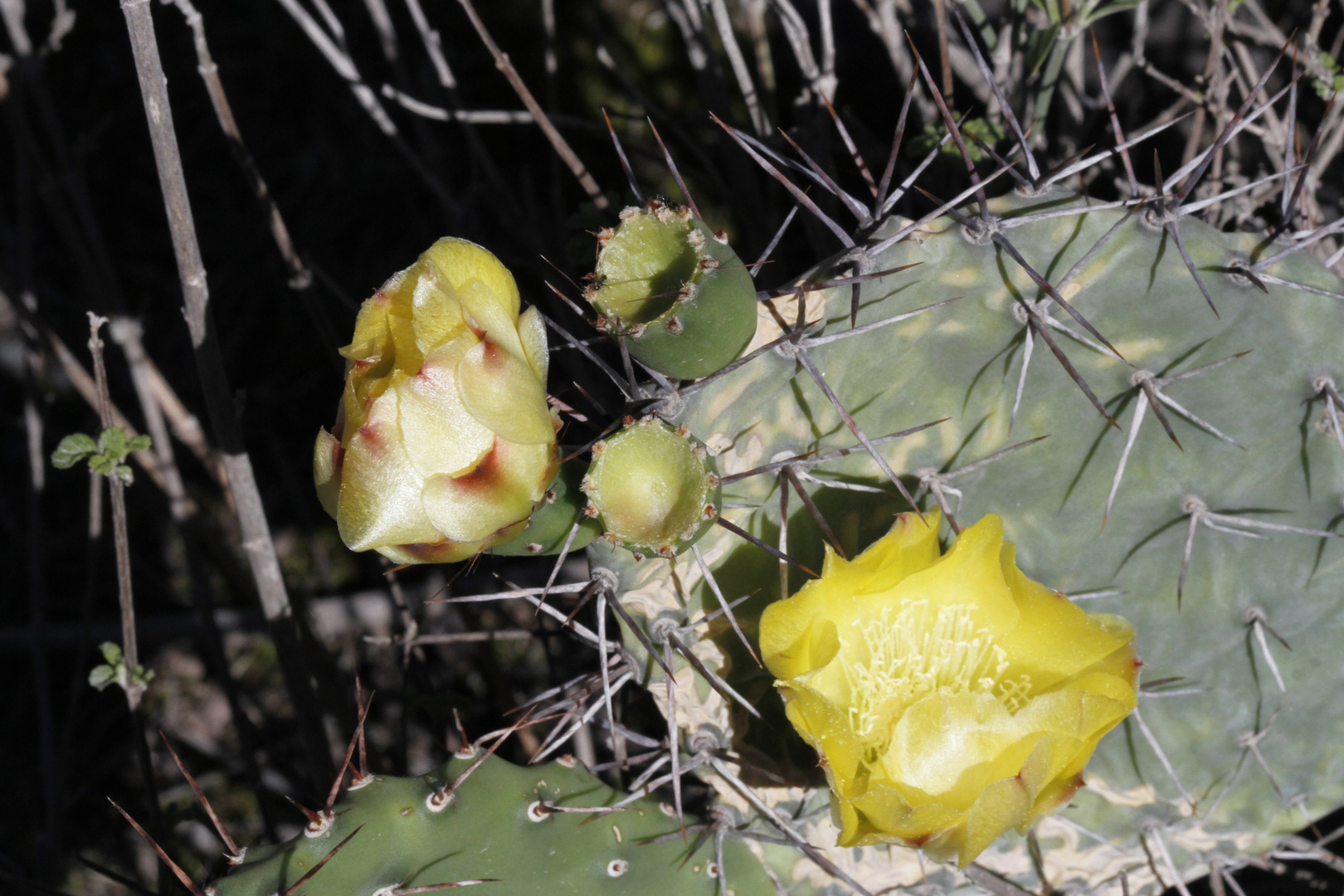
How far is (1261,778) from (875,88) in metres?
1.10

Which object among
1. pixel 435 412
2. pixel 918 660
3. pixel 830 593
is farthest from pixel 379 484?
pixel 918 660

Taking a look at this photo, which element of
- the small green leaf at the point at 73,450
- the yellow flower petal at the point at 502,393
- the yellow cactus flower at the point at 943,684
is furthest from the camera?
the small green leaf at the point at 73,450

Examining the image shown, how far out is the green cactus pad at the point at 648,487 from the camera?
0.71m

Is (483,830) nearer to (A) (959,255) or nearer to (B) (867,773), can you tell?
(B) (867,773)

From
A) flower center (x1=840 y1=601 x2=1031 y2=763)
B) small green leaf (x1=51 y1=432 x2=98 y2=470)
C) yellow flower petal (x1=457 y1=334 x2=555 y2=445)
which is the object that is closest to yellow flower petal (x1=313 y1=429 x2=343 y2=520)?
yellow flower petal (x1=457 y1=334 x2=555 y2=445)

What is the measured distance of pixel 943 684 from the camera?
878mm

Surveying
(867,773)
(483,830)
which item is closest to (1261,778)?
(867,773)

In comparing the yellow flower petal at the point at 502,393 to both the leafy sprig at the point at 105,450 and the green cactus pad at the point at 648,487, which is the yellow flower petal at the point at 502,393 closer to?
the green cactus pad at the point at 648,487

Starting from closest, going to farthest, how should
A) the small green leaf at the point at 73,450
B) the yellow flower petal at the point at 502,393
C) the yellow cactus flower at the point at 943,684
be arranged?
the yellow flower petal at the point at 502,393, the yellow cactus flower at the point at 943,684, the small green leaf at the point at 73,450

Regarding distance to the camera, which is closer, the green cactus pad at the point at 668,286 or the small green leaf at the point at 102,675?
the green cactus pad at the point at 668,286

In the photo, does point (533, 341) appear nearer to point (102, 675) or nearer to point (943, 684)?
point (943, 684)

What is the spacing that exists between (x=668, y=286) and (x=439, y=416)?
21 centimetres

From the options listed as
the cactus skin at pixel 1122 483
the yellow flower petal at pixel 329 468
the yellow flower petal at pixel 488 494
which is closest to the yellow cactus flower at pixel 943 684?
the cactus skin at pixel 1122 483

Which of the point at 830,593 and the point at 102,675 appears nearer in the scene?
the point at 830,593
